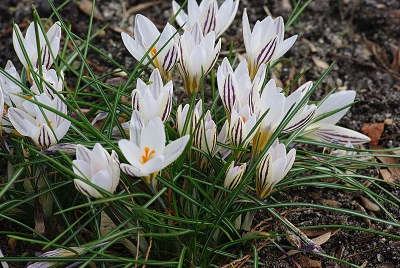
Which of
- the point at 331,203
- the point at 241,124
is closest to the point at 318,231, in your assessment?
the point at 331,203

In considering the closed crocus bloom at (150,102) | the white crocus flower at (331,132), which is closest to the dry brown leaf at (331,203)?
the white crocus flower at (331,132)

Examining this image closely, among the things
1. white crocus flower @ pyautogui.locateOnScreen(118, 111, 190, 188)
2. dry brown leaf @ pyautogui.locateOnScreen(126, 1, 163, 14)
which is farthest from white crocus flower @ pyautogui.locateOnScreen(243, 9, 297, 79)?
dry brown leaf @ pyautogui.locateOnScreen(126, 1, 163, 14)

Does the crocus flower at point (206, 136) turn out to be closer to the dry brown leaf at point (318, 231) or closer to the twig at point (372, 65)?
the dry brown leaf at point (318, 231)

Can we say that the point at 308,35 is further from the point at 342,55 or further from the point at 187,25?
the point at 187,25

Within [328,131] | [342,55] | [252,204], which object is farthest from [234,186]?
[342,55]

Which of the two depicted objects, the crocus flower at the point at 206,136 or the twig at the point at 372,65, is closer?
the crocus flower at the point at 206,136

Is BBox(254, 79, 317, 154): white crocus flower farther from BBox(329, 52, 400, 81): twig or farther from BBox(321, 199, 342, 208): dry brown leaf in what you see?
BBox(329, 52, 400, 81): twig

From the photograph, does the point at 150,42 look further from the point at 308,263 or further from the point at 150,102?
the point at 308,263
